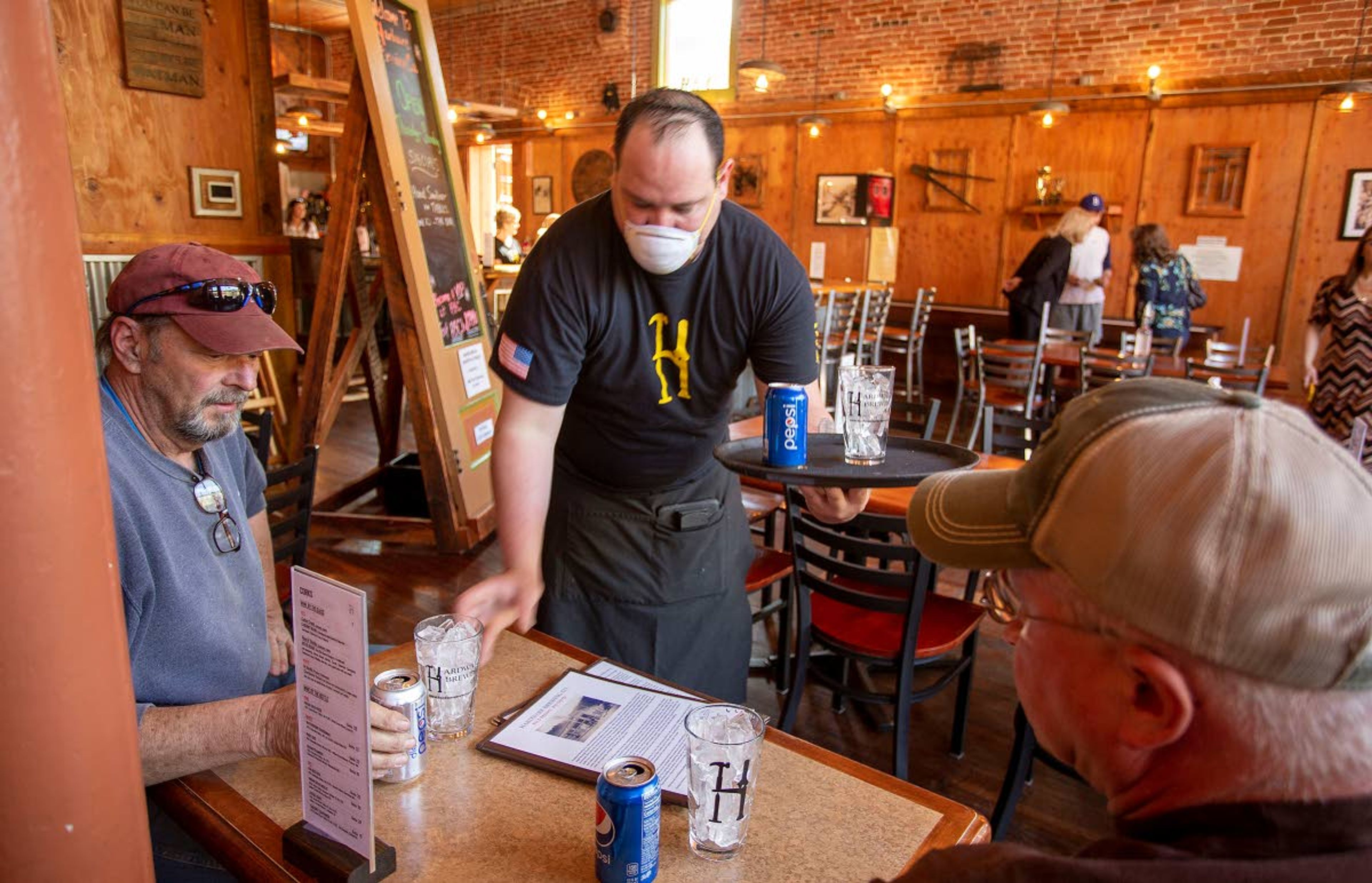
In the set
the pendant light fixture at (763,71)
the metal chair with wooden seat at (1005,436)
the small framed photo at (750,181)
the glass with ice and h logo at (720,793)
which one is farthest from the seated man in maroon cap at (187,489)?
the small framed photo at (750,181)

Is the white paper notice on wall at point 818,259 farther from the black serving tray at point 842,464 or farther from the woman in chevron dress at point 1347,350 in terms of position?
the black serving tray at point 842,464

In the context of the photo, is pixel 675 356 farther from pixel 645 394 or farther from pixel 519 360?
pixel 519 360

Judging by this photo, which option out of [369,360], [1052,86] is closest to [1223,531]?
[369,360]

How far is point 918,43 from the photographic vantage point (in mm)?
9273

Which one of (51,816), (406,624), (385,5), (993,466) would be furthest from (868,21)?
(51,816)

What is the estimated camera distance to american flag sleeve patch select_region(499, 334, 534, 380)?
187cm

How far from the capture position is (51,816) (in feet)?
1.72

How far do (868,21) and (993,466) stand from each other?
777 centimetres

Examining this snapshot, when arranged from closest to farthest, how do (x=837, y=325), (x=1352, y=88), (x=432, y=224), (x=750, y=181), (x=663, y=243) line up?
(x=663, y=243)
(x=432, y=224)
(x=1352, y=88)
(x=837, y=325)
(x=750, y=181)

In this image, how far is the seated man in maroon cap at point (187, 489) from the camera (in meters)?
1.43

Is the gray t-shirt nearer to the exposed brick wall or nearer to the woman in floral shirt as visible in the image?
the woman in floral shirt

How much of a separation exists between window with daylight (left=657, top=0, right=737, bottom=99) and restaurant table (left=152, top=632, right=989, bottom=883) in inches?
414

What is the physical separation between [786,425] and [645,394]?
0.44 meters

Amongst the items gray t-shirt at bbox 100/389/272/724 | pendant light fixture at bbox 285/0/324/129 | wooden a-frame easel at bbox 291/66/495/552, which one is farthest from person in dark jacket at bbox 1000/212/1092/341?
pendant light fixture at bbox 285/0/324/129
